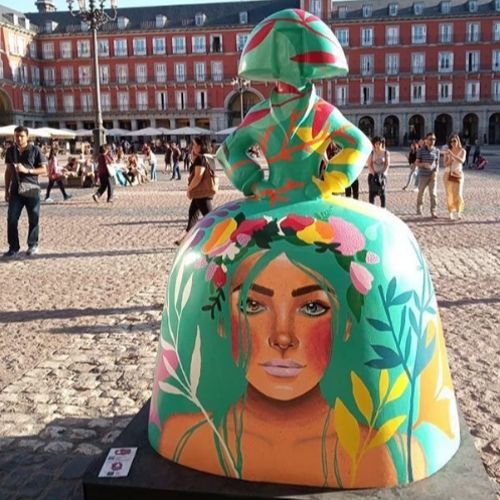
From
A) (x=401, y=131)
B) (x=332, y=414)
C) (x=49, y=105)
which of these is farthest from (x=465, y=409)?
(x=49, y=105)

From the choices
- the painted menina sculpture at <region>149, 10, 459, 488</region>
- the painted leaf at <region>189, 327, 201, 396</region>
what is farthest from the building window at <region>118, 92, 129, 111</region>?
the painted leaf at <region>189, 327, 201, 396</region>

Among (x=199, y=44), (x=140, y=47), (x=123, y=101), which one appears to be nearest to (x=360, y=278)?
(x=199, y=44)

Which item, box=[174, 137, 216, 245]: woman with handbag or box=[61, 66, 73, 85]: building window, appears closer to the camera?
box=[174, 137, 216, 245]: woman with handbag

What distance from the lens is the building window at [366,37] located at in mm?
57594

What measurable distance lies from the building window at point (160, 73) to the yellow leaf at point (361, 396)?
62117 millimetres

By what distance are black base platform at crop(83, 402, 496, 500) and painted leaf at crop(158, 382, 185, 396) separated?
0.27 meters

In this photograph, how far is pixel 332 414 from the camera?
86.7 inches

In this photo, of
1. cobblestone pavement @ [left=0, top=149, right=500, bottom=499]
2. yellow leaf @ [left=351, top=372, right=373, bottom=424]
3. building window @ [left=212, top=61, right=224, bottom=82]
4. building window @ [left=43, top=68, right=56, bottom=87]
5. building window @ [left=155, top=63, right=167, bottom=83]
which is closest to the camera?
yellow leaf @ [left=351, top=372, right=373, bottom=424]

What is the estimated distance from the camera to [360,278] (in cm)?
220

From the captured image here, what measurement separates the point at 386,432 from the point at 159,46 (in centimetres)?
6328

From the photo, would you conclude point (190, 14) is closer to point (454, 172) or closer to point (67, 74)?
point (67, 74)

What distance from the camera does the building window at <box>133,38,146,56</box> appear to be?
201 ft

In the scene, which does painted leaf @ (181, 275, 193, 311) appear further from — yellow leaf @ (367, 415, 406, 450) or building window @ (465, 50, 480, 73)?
building window @ (465, 50, 480, 73)

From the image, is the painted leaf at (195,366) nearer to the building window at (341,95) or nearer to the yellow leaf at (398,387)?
the yellow leaf at (398,387)
